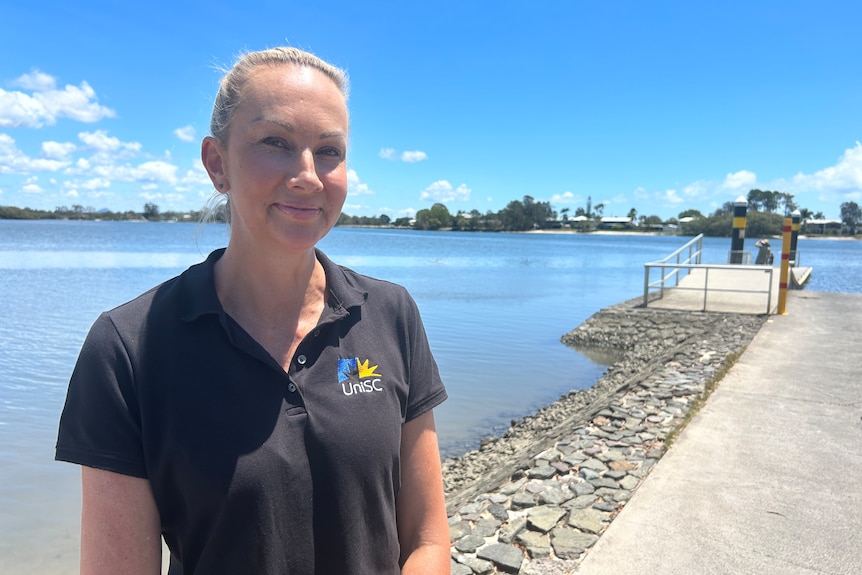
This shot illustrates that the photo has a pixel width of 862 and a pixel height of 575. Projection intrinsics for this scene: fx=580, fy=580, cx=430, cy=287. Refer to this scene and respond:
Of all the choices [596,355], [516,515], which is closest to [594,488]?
[516,515]

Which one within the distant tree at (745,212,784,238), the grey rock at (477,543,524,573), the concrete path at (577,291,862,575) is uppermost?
the distant tree at (745,212,784,238)

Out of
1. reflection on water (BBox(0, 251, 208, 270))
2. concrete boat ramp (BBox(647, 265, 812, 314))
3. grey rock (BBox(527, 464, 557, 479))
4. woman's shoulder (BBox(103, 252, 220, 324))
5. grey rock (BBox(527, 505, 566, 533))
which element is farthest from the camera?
reflection on water (BBox(0, 251, 208, 270))

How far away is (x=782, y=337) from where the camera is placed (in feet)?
32.1

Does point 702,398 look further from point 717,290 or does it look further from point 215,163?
point 717,290

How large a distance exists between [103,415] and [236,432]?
281 mm

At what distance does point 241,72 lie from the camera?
1497 millimetres

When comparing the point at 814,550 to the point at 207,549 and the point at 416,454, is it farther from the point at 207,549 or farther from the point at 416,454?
the point at 207,549

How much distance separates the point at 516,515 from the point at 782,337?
315 inches

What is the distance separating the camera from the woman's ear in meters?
1.54

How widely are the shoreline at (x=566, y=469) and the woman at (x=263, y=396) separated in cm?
194

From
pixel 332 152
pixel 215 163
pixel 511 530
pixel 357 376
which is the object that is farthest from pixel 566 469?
pixel 215 163

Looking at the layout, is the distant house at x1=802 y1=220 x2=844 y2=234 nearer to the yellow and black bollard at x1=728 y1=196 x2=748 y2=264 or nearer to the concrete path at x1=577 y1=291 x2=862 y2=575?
the yellow and black bollard at x1=728 y1=196 x2=748 y2=264

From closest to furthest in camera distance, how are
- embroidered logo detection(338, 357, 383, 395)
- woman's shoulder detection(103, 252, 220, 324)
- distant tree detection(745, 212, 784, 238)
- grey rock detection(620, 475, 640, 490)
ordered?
1. woman's shoulder detection(103, 252, 220, 324)
2. embroidered logo detection(338, 357, 383, 395)
3. grey rock detection(620, 475, 640, 490)
4. distant tree detection(745, 212, 784, 238)

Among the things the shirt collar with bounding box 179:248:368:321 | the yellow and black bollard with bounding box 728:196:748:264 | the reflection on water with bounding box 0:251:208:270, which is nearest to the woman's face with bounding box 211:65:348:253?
the shirt collar with bounding box 179:248:368:321
